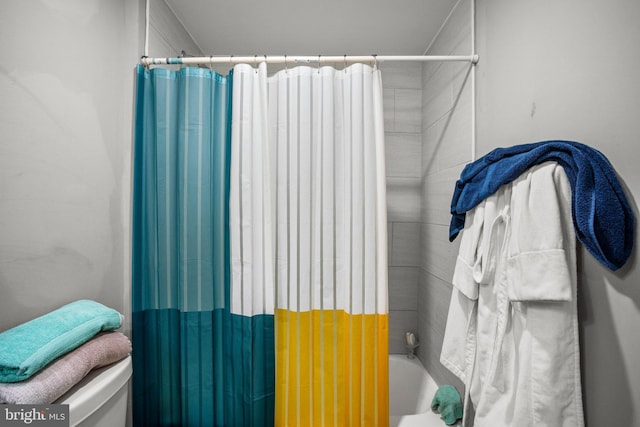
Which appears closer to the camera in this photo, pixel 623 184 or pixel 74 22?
pixel 623 184

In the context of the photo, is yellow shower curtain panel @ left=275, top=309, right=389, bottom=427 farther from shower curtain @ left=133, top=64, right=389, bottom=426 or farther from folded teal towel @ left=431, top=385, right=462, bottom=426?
folded teal towel @ left=431, top=385, right=462, bottom=426

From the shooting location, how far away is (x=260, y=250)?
1149mm

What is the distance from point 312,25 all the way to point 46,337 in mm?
1693

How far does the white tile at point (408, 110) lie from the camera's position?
1.93m

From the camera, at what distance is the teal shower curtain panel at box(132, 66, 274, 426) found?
1154mm

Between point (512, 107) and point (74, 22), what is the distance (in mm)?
1525

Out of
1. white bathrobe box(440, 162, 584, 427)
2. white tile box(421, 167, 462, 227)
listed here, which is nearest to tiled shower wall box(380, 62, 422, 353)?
white tile box(421, 167, 462, 227)

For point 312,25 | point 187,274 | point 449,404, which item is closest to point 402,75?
point 312,25

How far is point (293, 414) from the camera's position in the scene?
3.77ft

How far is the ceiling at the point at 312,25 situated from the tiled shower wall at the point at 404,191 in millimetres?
194

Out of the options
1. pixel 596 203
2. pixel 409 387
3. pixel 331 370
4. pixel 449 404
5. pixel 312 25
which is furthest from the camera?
pixel 409 387

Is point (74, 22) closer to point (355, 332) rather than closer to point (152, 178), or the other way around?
point (152, 178)

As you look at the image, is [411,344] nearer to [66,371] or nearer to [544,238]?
[544,238]

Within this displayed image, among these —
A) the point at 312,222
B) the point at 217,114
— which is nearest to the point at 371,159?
the point at 312,222
